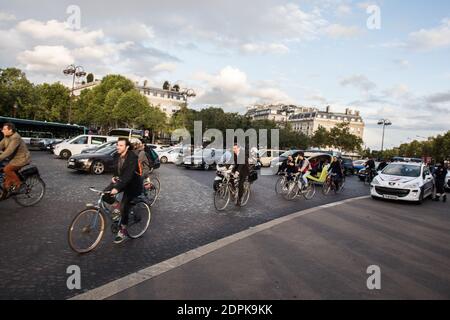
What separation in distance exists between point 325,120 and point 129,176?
14357 cm

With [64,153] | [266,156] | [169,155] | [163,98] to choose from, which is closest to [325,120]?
[163,98]

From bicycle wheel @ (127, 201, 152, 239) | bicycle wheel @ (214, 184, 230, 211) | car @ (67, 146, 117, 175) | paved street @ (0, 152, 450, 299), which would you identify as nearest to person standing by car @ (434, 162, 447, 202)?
paved street @ (0, 152, 450, 299)

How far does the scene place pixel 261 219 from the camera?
873 centimetres

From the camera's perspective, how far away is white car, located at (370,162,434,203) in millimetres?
13109

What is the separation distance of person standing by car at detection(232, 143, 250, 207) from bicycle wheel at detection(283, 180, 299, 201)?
117 inches

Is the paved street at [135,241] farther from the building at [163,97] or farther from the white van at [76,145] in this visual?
the building at [163,97]

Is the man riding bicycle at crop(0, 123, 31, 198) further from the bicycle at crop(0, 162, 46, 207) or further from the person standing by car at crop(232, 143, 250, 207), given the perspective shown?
the person standing by car at crop(232, 143, 250, 207)

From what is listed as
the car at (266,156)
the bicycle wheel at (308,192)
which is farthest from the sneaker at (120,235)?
the car at (266,156)

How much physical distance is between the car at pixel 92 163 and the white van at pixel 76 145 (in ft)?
26.5

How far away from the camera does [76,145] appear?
24547 mm

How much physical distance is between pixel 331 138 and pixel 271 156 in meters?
56.9

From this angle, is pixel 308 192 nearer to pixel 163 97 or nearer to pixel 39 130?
pixel 39 130

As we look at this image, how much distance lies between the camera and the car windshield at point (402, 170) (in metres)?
14.4
